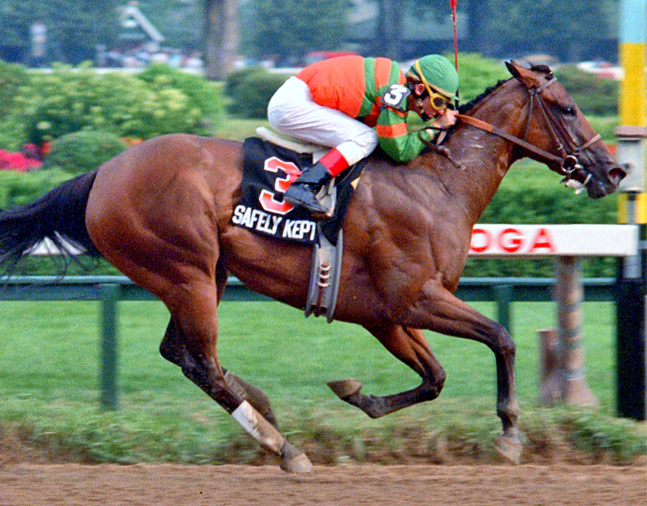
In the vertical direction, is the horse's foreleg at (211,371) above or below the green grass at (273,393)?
above

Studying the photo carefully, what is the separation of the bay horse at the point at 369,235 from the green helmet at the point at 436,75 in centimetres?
22

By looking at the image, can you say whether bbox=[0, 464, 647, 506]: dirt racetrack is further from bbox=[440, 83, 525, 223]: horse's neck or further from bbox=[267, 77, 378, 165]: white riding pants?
bbox=[267, 77, 378, 165]: white riding pants

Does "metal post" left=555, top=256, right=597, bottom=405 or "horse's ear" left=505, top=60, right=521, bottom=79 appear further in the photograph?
"metal post" left=555, top=256, right=597, bottom=405

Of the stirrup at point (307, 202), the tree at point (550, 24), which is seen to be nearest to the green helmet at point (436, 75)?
the stirrup at point (307, 202)

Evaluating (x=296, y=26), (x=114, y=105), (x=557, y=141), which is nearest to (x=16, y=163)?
(x=114, y=105)

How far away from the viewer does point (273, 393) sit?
584 cm

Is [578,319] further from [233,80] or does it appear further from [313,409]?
[233,80]

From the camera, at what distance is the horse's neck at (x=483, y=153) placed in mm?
4848

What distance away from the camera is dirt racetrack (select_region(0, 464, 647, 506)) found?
432 cm

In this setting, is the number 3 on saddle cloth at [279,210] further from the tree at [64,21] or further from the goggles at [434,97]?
the tree at [64,21]

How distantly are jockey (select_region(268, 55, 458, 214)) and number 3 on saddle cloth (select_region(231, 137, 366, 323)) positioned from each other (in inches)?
3.2

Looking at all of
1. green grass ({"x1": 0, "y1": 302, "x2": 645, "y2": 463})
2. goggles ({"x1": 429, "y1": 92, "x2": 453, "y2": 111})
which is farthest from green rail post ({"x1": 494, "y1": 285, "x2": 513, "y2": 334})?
goggles ({"x1": 429, "y1": 92, "x2": 453, "y2": 111})

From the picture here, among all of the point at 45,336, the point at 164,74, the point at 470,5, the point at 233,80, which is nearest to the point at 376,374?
the point at 45,336

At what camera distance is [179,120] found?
1068cm
